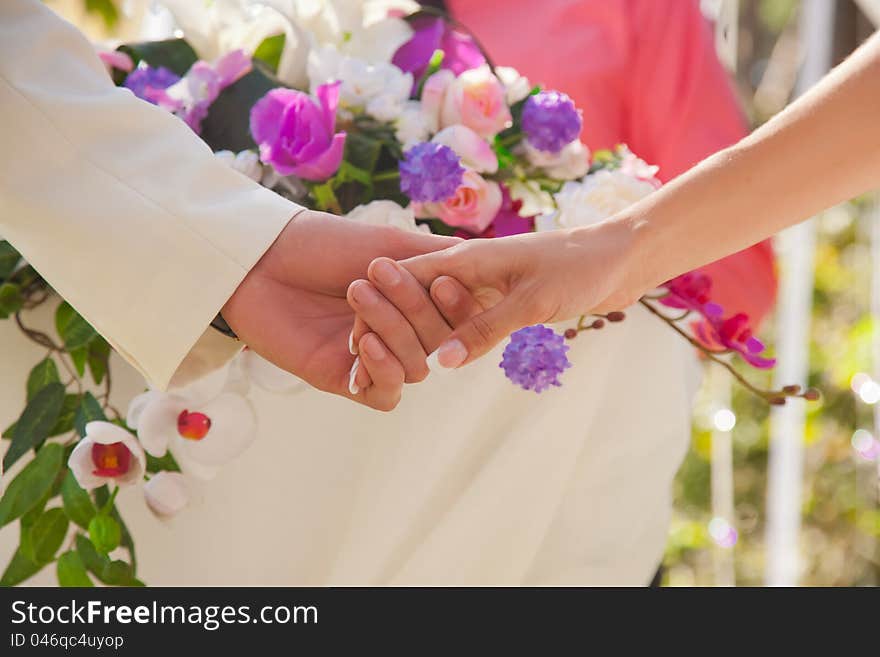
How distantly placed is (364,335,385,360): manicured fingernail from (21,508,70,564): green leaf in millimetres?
320

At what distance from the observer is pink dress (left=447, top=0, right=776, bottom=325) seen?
130cm

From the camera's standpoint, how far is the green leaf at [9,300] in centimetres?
104

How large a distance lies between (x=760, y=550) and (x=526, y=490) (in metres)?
2.18

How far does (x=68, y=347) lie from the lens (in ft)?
3.43

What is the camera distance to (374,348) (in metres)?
0.99

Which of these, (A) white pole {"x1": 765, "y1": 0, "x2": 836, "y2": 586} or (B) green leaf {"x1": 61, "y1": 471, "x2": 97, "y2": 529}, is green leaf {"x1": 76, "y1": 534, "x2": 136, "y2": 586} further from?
(A) white pole {"x1": 765, "y1": 0, "x2": 836, "y2": 586}

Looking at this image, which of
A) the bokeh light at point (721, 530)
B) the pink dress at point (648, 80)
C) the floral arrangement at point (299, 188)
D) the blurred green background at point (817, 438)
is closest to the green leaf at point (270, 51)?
the floral arrangement at point (299, 188)

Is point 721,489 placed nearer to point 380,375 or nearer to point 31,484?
point 380,375

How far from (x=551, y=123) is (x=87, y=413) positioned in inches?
20.0

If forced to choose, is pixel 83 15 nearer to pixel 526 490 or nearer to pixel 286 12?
pixel 286 12

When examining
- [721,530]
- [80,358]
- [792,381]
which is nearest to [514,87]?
[80,358]

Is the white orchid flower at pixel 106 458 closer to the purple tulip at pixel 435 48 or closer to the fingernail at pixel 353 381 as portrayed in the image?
the fingernail at pixel 353 381

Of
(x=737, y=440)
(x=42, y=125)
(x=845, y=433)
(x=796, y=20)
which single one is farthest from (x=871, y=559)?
(x=42, y=125)

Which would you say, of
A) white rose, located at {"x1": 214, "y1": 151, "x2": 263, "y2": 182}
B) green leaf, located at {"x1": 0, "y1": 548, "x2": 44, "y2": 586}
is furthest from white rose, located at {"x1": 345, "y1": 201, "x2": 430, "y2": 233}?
green leaf, located at {"x1": 0, "y1": 548, "x2": 44, "y2": 586}
